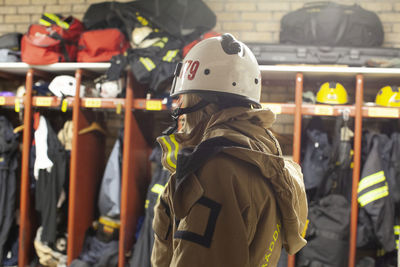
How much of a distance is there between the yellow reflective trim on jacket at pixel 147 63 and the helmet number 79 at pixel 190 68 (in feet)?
5.40

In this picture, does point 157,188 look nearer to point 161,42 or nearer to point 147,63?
point 147,63

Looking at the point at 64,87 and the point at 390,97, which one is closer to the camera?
the point at 390,97

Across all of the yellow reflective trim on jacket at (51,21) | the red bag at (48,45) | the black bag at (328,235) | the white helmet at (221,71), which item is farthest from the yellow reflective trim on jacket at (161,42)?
the black bag at (328,235)

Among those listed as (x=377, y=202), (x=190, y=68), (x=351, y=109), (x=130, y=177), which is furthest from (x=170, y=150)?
(x=377, y=202)

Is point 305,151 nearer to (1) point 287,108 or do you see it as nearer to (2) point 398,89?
(1) point 287,108

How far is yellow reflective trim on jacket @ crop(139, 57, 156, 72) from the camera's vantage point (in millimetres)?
2803

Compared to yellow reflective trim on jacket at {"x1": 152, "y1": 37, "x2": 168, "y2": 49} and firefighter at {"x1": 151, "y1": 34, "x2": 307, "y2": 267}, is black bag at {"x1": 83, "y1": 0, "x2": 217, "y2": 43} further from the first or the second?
firefighter at {"x1": 151, "y1": 34, "x2": 307, "y2": 267}

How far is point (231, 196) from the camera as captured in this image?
0.84m

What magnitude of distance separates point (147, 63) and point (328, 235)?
203 centimetres

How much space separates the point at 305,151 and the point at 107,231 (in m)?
1.95

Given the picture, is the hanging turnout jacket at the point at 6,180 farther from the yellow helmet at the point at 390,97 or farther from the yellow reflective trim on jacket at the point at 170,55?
the yellow helmet at the point at 390,97

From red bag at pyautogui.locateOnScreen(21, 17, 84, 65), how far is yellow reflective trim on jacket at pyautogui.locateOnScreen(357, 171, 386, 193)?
2803 millimetres

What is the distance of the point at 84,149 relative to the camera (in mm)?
3162

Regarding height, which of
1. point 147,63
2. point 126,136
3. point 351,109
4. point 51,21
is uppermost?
point 51,21
